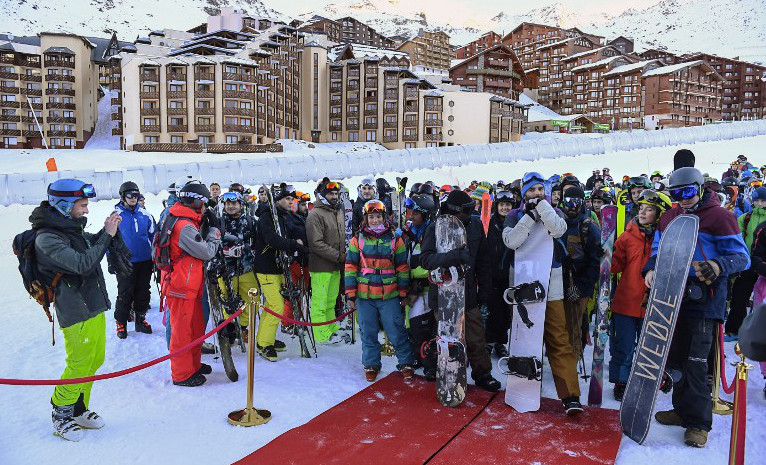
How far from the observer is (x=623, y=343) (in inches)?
175

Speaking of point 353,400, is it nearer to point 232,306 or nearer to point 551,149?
point 232,306

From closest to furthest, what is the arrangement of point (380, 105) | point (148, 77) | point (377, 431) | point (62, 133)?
point (377, 431) < point (148, 77) < point (62, 133) < point (380, 105)

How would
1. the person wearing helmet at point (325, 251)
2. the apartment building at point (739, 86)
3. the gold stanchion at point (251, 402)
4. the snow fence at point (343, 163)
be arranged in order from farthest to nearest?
the apartment building at point (739, 86), the snow fence at point (343, 163), the person wearing helmet at point (325, 251), the gold stanchion at point (251, 402)

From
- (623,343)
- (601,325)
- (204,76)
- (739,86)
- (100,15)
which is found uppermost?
(100,15)

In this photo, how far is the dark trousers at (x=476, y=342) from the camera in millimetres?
4562

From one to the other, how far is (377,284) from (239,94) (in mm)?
38849

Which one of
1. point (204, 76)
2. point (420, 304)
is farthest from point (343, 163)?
point (420, 304)

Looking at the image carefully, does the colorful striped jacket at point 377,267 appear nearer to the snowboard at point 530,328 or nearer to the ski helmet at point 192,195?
the snowboard at point 530,328

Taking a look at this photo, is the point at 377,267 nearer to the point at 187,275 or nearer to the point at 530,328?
the point at 530,328

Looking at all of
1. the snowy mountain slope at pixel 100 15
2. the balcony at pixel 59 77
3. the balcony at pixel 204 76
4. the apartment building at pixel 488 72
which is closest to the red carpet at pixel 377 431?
the balcony at pixel 204 76

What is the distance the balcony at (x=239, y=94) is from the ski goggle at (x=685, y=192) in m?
40.1

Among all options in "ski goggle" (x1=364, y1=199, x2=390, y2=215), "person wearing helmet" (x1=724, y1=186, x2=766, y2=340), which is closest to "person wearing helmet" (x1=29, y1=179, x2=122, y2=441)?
"ski goggle" (x1=364, y1=199, x2=390, y2=215)

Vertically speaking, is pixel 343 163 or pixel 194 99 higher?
pixel 194 99

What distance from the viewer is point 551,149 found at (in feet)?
107
